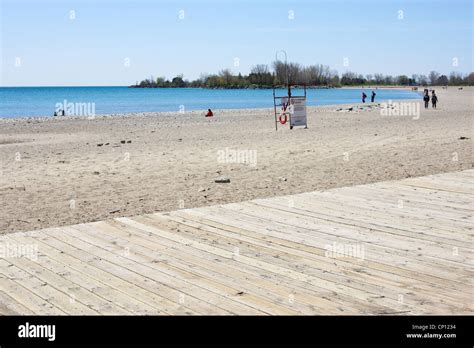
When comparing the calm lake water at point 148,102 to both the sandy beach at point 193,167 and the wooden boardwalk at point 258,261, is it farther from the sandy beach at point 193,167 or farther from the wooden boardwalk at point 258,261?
the wooden boardwalk at point 258,261

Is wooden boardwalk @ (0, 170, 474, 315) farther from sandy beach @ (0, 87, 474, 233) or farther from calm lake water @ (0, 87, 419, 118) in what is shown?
calm lake water @ (0, 87, 419, 118)

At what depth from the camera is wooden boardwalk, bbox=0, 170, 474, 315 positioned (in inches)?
169

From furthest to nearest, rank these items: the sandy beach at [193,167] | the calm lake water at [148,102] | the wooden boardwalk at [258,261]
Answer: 1. the calm lake water at [148,102]
2. the sandy beach at [193,167]
3. the wooden boardwalk at [258,261]

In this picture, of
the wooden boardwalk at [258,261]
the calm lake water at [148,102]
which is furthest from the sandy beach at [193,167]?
the calm lake water at [148,102]

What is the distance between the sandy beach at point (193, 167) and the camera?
1044cm

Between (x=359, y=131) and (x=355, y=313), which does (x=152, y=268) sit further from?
(x=359, y=131)

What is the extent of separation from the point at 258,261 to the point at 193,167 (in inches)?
383

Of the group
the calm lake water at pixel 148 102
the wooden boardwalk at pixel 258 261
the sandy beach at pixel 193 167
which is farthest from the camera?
the calm lake water at pixel 148 102

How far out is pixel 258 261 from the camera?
5.30 meters

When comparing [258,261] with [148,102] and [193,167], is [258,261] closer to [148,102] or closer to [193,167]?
[193,167]

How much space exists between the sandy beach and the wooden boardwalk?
298cm

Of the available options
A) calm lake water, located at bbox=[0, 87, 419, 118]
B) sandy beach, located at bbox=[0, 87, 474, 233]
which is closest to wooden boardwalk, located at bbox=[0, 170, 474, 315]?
sandy beach, located at bbox=[0, 87, 474, 233]

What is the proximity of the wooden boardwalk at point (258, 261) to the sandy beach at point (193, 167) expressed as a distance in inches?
117
